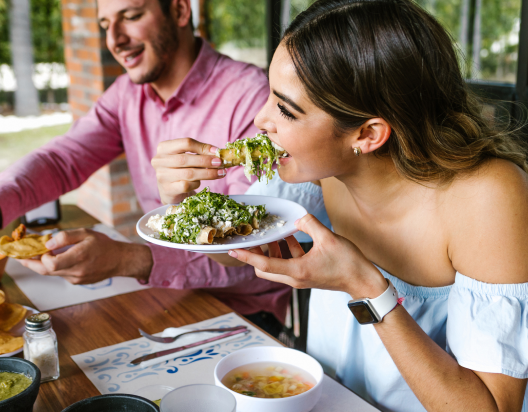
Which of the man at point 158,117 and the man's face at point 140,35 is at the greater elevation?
the man's face at point 140,35

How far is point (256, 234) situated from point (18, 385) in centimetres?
71

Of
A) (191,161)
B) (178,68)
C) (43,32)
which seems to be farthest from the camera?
(43,32)

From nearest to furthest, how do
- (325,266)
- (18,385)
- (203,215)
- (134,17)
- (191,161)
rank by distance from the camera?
(18,385)
(325,266)
(203,215)
(191,161)
(134,17)

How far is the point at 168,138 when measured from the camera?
2.72 metres

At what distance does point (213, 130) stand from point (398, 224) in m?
1.25

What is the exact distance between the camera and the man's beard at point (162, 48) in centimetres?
256

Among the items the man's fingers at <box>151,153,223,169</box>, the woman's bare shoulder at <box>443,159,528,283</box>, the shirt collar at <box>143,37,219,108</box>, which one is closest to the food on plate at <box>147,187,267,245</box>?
the man's fingers at <box>151,153,223,169</box>

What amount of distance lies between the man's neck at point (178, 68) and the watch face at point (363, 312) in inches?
70.4

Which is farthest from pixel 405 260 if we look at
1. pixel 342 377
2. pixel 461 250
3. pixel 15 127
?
pixel 15 127

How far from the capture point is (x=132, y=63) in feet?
8.43

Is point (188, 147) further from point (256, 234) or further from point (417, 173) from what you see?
point (417, 173)

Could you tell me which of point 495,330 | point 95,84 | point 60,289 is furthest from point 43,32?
point 495,330

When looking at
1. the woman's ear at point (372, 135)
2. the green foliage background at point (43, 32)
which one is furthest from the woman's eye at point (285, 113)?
the green foliage background at point (43, 32)

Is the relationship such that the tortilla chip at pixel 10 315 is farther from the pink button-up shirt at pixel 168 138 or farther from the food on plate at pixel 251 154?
the food on plate at pixel 251 154
